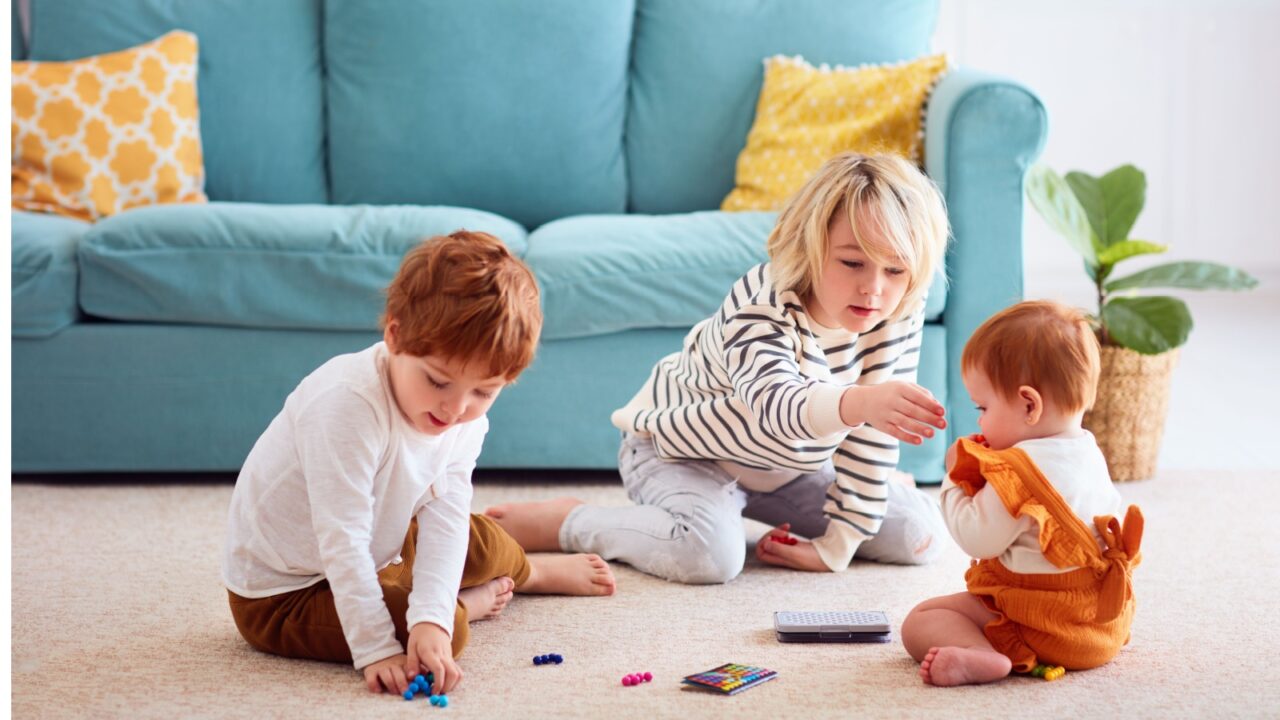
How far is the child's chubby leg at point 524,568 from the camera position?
5.05ft

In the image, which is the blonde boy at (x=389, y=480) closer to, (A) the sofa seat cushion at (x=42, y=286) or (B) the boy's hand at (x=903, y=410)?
(B) the boy's hand at (x=903, y=410)

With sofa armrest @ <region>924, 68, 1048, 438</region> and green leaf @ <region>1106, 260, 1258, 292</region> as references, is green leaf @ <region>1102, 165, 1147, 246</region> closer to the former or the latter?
green leaf @ <region>1106, 260, 1258, 292</region>

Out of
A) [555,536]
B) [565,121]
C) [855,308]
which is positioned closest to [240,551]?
[555,536]

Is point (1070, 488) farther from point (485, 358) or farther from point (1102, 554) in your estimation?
point (485, 358)

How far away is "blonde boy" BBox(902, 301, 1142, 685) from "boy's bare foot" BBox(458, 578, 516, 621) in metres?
0.51

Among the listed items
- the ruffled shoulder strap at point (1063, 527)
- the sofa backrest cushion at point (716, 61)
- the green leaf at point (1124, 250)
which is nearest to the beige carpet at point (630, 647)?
the ruffled shoulder strap at point (1063, 527)

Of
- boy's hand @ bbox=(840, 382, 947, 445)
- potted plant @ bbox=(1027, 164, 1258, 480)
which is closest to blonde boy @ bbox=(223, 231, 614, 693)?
boy's hand @ bbox=(840, 382, 947, 445)

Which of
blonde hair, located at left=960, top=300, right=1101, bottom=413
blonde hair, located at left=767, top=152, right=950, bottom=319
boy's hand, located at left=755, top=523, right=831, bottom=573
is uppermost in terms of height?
blonde hair, located at left=767, top=152, right=950, bottom=319

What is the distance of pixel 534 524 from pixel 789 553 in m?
0.37

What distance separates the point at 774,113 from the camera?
269 cm

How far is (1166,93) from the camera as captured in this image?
4188mm

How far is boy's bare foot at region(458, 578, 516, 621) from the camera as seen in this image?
1.51 metres

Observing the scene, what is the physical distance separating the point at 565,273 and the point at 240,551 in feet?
3.08

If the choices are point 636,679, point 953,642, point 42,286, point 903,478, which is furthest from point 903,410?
point 42,286
